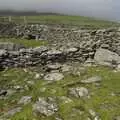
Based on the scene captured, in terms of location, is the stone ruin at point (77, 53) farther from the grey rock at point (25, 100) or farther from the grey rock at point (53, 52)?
the grey rock at point (25, 100)

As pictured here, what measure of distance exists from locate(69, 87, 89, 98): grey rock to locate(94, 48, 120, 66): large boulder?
595 cm

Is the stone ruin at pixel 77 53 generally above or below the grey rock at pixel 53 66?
above

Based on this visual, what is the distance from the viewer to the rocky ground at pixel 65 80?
1811 centimetres

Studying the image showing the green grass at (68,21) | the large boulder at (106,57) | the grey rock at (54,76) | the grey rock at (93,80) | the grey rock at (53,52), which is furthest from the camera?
the green grass at (68,21)

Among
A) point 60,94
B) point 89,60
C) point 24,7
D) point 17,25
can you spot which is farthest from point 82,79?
point 24,7

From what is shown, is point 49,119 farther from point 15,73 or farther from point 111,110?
point 15,73

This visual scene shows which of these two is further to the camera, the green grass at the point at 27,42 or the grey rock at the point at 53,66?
the green grass at the point at 27,42

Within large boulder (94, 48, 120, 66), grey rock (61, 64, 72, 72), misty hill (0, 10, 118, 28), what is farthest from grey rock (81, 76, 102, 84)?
misty hill (0, 10, 118, 28)

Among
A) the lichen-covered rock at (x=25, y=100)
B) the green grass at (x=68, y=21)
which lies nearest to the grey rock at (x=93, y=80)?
the lichen-covered rock at (x=25, y=100)

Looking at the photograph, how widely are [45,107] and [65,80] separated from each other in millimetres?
4973

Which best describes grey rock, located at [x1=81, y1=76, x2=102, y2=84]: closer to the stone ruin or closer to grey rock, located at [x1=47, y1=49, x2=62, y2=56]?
the stone ruin

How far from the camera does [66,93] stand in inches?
797

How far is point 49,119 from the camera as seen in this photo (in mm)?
17281

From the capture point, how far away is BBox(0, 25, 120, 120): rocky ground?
1811cm
